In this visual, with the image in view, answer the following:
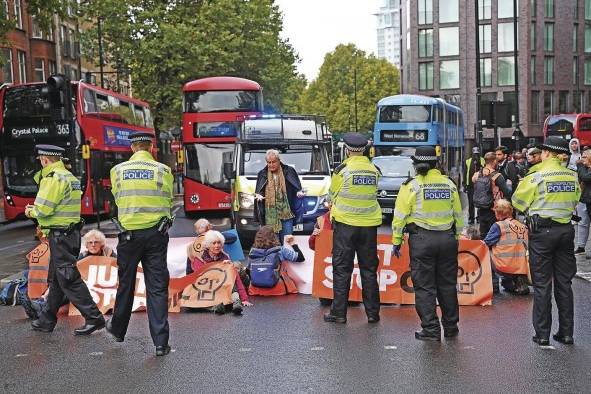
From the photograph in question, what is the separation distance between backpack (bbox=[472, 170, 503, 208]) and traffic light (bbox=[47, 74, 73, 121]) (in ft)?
25.0

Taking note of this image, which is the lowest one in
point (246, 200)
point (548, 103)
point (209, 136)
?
point (246, 200)

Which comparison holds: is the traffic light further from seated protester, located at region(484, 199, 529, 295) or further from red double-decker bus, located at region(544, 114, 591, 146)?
red double-decker bus, located at region(544, 114, 591, 146)

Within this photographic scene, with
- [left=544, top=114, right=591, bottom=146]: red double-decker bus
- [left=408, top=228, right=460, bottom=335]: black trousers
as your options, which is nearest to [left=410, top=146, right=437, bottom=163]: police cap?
[left=408, top=228, right=460, bottom=335]: black trousers

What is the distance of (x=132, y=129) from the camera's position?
84.5 ft

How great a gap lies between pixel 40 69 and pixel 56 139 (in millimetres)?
22834

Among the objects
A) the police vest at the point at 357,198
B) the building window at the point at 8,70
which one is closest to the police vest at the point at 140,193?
the police vest at the point at 357,198

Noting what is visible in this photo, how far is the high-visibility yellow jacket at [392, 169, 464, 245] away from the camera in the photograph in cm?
697

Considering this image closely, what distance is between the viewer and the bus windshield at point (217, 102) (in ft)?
73.8

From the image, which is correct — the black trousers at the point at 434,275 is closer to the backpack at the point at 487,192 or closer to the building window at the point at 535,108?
the backpack at the point at 487,192

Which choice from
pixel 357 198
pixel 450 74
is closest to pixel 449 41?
pixel 450 74

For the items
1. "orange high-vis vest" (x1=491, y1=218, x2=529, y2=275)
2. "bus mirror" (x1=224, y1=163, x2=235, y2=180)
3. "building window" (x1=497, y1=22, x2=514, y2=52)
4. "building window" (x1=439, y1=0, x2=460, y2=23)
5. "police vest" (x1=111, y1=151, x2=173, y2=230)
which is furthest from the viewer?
"building window" (x1=439, y1=0, x2=460, y2=23)

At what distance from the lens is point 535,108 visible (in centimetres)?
6688

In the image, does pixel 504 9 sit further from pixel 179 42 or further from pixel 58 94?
pixel 58 94

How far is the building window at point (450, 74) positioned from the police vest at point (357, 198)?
2497 inches
